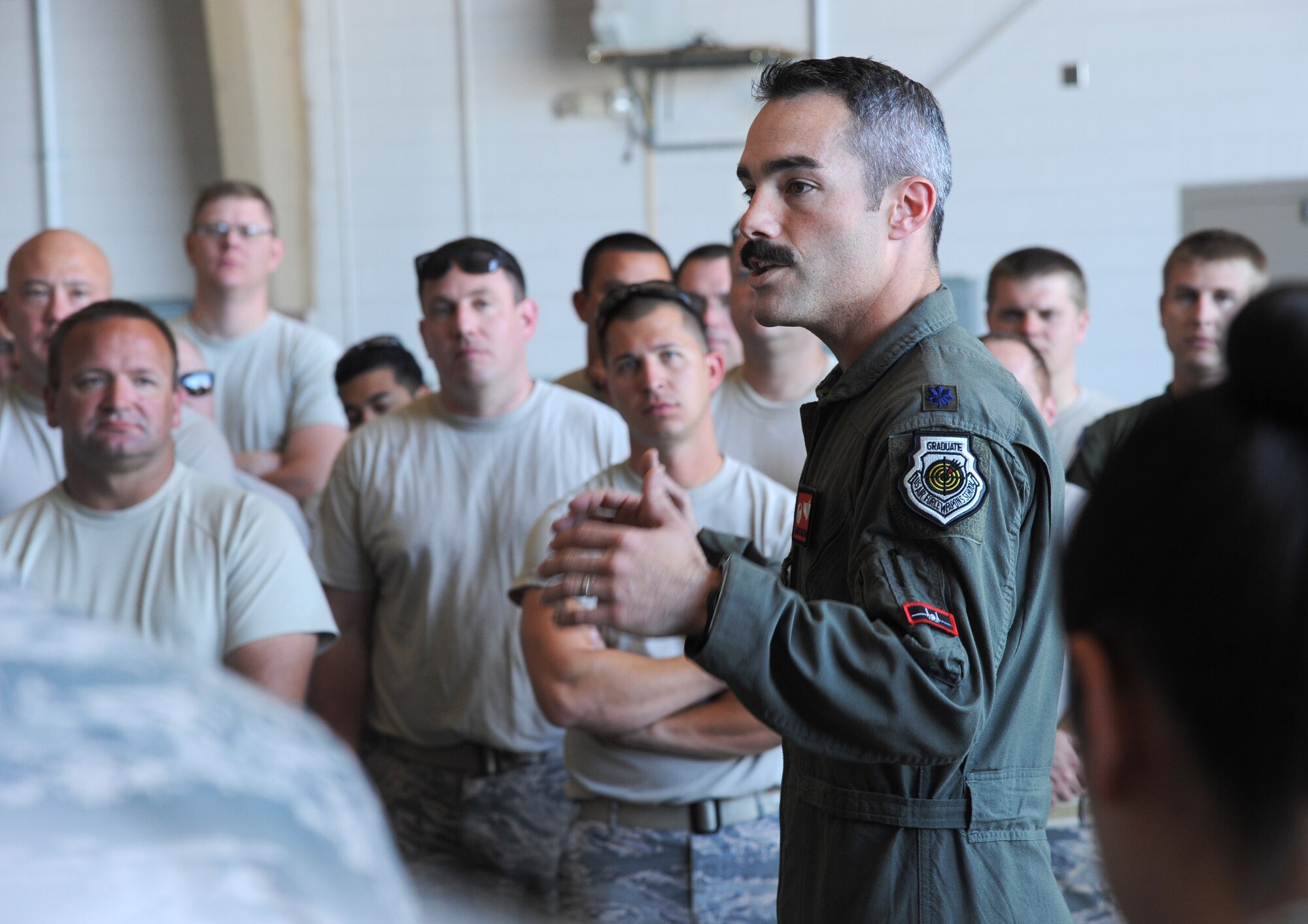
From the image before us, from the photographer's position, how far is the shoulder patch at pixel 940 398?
1.32 metres

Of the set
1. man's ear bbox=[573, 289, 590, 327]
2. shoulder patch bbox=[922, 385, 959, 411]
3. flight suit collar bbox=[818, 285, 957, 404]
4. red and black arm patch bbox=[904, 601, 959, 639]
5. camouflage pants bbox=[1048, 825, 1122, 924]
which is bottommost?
camouflage pants bbox=[1048, 825, 1122, 924]

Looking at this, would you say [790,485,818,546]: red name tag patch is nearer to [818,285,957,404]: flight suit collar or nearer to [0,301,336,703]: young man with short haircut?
[818,285,957,404]: flight suit collar

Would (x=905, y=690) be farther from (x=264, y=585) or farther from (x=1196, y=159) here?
(x=1196, y=159)

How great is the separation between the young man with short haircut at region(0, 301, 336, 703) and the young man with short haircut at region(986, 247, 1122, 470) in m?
1.97

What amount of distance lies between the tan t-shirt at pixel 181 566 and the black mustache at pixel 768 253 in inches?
57.3

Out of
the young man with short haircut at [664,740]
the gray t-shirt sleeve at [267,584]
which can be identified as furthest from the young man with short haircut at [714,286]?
the gray t-shirt sleeve at [267,584]

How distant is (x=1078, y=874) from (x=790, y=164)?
1.84 m

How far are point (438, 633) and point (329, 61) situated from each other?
16.2 feet

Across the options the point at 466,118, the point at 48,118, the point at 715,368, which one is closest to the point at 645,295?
the point at 715,368

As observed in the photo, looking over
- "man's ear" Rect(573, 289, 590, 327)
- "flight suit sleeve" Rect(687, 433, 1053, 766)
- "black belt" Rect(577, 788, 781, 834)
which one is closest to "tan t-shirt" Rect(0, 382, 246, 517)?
"man's ear" Rect(573, 289, 590, 327)

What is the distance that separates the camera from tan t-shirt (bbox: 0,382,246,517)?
308 centimetres

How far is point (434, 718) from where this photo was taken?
2.95 meters

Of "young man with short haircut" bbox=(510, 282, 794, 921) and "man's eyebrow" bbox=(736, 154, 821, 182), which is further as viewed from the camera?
"young man with short haircut" bbox=(510, 282, 794, 921)

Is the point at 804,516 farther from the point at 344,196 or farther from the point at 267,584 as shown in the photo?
the point at 344,196
